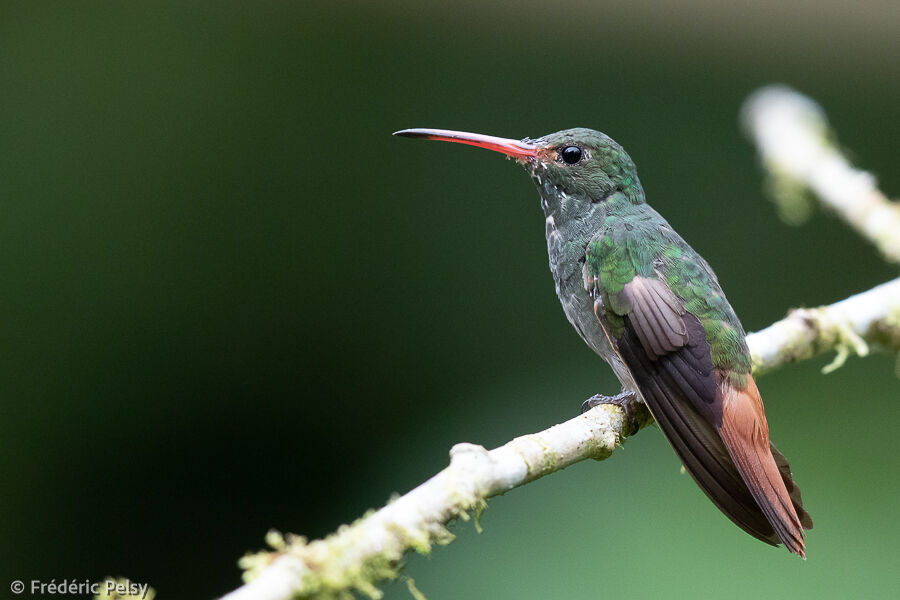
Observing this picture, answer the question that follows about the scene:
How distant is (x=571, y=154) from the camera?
2.61 m

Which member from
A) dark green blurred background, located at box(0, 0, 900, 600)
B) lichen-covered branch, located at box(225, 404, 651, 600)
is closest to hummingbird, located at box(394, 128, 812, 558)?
lichen-covered branch, located at box(225, 404, 651, 600)

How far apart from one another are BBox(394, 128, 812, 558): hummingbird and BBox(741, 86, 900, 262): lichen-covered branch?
108 centimetres

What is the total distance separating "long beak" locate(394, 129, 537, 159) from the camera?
2508mm

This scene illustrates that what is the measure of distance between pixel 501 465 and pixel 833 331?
1347 mm

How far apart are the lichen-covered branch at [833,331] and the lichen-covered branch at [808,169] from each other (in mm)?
462

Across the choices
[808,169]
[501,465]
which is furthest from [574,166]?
[808,169]

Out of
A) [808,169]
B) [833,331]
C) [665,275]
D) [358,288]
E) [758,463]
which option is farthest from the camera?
[358,288]

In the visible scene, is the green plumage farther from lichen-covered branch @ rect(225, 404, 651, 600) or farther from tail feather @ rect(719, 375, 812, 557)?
lichen-covered branch @ rect(225, 404, 651, 600)

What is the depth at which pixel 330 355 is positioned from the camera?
402cm

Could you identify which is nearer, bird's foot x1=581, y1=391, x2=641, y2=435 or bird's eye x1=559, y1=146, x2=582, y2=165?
bird's foot x1=581, y1=391, x2=641, y2=435

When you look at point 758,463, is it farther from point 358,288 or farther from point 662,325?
point 358,288

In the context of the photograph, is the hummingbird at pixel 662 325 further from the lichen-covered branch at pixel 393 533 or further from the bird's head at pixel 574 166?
the lichen-covered branch at pixel 393 533

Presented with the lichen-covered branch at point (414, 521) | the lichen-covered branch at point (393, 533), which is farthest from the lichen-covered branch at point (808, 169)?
the lichen-covered branch at point (393, 533)

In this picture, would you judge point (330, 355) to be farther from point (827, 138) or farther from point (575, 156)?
point (827, 138)
